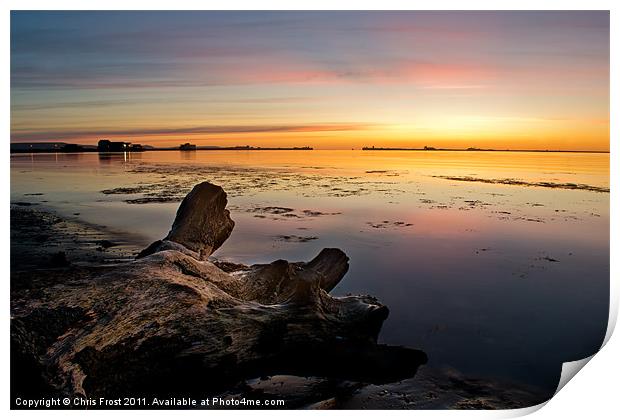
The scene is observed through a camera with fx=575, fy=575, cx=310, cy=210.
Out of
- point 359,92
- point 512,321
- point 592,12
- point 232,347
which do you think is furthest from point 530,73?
point 232,347

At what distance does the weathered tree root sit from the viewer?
407cm

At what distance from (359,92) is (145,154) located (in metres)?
2.94

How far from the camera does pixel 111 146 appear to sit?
22.6ft

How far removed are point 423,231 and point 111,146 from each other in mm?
4251

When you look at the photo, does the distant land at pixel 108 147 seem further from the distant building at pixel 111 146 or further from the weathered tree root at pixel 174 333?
the weathered tree root at pixel 174 333

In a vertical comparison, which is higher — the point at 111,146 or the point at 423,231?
the point at 111,146

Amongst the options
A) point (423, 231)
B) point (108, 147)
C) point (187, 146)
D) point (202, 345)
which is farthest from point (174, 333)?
point (423, 231)

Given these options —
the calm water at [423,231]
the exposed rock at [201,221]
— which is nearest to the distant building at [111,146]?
the calm water at [423,231]

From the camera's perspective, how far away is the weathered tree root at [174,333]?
4.07 metres

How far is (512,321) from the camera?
5613 mm

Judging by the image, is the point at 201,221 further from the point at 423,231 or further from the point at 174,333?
the point at 423,231

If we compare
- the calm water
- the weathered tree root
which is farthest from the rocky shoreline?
the calm water

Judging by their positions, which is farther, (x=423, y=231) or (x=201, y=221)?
(x=423, y=231)

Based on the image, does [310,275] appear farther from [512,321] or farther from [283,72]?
[283,72]
